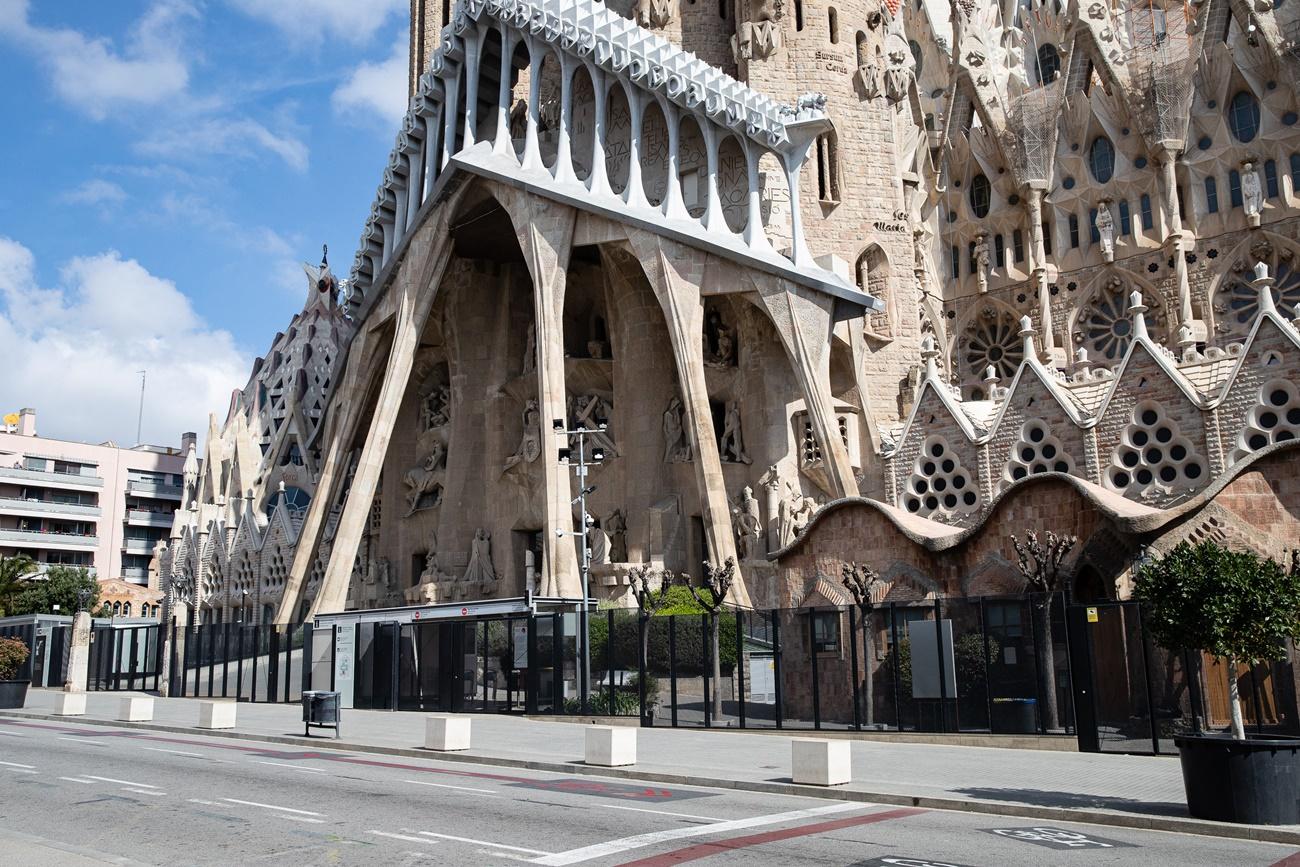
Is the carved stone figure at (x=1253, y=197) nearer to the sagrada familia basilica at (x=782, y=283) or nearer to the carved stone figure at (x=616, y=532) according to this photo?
the sagrada familia basilica at (x=782, y=283)

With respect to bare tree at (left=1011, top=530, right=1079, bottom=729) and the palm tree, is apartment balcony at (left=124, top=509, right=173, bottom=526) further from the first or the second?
bare tree at (left=1011, top=530, right=1079, bottom=729)

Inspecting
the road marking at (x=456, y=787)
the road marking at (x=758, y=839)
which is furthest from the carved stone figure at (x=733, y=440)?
the road marking at (x=758, y=839)

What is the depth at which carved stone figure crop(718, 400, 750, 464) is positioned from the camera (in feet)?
120

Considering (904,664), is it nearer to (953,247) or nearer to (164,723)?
(164,723)

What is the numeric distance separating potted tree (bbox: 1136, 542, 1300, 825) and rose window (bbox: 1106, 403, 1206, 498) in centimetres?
1781

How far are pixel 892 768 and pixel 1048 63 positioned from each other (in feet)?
145

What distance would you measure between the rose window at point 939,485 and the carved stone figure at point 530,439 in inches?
548

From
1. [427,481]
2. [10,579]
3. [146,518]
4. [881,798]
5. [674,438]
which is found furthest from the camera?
[146,518]

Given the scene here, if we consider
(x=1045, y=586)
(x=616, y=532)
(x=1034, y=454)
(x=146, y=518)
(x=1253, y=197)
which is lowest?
(x=1045, y=586)

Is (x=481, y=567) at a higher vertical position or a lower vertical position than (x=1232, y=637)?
higher

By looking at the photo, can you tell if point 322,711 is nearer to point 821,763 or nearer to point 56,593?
point 821,763

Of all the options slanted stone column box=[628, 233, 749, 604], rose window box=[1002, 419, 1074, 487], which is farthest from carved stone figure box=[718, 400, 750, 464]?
rose window box=[1002, 419, 1074, 487]

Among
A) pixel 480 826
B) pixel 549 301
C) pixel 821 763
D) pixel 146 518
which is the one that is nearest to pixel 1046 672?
pixel 821 763

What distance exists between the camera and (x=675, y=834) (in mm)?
9148
